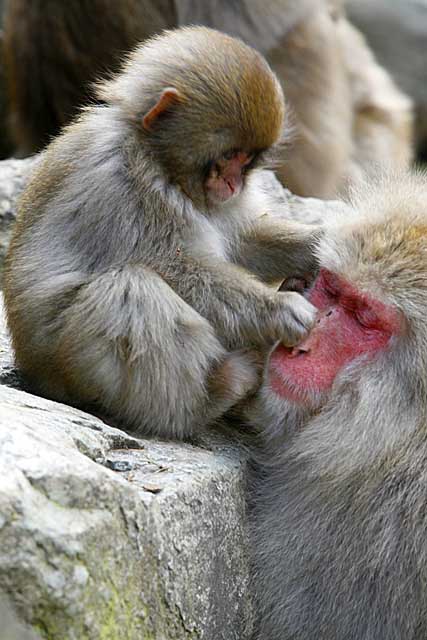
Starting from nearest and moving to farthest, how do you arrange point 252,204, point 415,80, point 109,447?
point 109,447 < point 252,204 < point 415,80

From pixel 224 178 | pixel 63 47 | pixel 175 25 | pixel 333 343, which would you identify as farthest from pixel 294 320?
pixel 63 47

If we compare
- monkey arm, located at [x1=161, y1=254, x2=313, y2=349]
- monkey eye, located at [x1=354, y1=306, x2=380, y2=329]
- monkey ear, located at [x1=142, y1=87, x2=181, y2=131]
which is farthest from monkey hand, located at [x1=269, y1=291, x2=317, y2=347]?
monkey ear, located at [x1=142, y1=87, x2=181, y2=131]

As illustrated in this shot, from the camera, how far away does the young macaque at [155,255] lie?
2.84 m

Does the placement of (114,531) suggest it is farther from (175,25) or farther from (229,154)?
(175,25)

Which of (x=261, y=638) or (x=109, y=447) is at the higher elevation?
(x=109, y=447)

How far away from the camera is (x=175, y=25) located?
269 inches

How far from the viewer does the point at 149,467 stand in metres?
2.64

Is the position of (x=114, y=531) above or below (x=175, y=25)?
above

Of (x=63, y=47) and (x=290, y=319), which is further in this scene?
(x=63, y=47)

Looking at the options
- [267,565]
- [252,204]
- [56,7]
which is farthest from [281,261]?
[56,7]

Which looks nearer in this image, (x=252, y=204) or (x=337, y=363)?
(x=337, y=363)

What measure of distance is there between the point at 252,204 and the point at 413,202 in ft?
1.68

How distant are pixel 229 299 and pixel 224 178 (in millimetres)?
373

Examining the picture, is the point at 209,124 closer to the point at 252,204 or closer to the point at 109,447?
the point at 252,204
